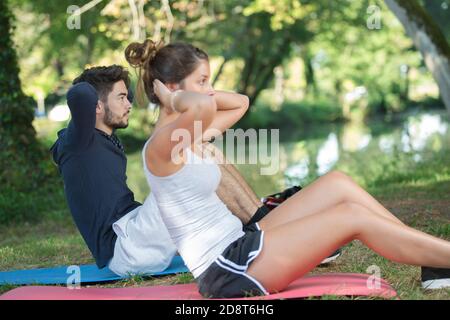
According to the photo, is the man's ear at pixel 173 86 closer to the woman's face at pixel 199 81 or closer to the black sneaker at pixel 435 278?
the woman's face at pixel 199 81

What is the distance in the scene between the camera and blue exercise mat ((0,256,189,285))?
446 cm

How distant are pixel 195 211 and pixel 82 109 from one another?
1.00 meters

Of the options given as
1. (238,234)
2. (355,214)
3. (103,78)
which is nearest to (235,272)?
(238,234)

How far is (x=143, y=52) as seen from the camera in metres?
3.74

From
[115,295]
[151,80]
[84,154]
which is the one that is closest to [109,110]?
[84,154]

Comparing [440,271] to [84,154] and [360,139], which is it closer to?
[84,154]

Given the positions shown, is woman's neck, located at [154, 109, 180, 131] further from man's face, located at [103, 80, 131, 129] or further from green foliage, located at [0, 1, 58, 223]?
green foliage, located at [0, 1, 58, 223]

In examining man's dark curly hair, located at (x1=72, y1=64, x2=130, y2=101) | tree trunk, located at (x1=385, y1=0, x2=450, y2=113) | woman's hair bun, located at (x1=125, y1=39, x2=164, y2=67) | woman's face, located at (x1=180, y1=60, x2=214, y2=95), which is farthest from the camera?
tree trunk, located at (x1=385, y1=0, x2=450, y2=113)

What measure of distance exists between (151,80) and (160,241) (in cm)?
102

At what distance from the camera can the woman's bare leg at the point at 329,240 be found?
128 inches

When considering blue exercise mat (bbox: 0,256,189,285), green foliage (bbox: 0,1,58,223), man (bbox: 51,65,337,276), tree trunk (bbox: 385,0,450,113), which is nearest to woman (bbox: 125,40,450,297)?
man (bbox: 51,65,337,276)

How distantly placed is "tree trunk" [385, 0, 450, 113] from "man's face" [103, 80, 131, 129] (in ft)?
18.2

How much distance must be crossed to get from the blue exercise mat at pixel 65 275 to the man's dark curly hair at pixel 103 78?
1061 mm

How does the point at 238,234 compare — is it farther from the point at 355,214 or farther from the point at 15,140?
the point at 15,140
